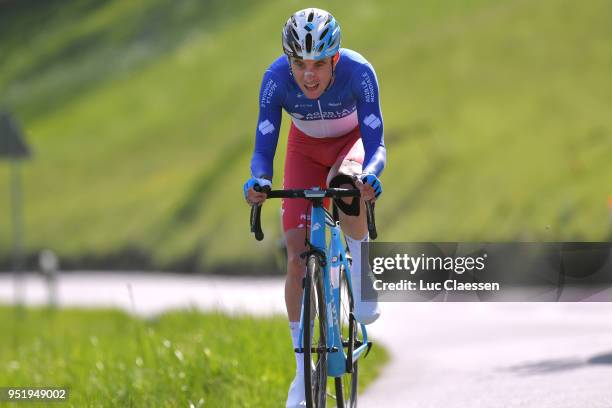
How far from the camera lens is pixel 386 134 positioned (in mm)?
27906

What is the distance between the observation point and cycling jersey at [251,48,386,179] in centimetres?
659

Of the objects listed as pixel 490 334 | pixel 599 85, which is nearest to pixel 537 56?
pixel 599 85

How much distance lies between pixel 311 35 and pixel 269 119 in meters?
0.65

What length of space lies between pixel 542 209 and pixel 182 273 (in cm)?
912

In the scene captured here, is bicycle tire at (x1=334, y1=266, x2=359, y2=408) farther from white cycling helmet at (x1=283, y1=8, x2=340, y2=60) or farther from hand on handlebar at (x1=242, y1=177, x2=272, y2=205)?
white cycling helmet at (x1=283, y1=8, x2=340, y2=60)

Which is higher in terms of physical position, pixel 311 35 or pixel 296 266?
pixel 311 35

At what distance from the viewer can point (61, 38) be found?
59.8 meters

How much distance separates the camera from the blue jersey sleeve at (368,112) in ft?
21.6

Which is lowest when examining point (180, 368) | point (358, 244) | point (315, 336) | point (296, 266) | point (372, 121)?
point (315, 336)

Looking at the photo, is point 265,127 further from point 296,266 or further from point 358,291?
point 358,291

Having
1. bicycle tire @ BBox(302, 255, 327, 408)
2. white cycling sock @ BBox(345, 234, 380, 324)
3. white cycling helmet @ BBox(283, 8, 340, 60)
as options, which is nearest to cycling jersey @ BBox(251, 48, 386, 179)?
white cycling helmet @ BBox(283, 8, 340, 60)

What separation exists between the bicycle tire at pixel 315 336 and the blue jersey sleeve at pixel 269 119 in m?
0.70

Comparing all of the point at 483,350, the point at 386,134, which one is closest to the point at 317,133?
the point at 483,350

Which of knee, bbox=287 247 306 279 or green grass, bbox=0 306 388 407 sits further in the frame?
green grass, bbox=0 306 388 407
